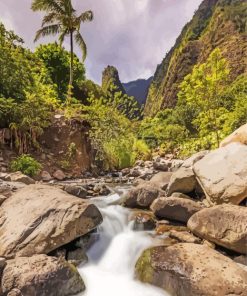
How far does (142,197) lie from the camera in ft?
24.3

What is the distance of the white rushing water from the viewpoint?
15.0 ft

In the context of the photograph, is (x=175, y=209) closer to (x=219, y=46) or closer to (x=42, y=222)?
(x=42, y=222)

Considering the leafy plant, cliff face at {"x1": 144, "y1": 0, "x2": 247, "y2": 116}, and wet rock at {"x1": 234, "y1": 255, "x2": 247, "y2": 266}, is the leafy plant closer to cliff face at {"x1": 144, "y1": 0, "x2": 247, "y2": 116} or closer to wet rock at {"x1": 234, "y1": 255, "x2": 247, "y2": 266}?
wet rock at {"x1": 234, "y1": 255, "x2": 247, "y2": 266}

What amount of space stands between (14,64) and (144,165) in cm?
795

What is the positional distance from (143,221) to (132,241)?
0.66 meters

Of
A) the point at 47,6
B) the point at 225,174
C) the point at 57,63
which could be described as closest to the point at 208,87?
the point at 225,174

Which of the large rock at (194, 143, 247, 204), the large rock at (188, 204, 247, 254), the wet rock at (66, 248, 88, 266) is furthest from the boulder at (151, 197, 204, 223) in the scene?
the wet rock at (66, 248, 88, 266)

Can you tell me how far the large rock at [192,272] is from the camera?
4.04 m

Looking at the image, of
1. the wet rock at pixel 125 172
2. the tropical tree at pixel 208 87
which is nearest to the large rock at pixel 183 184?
the tropical tree at pixel 208 87

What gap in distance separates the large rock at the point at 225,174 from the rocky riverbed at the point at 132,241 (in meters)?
0.02

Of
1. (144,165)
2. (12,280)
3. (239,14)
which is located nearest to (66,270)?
(12,280)

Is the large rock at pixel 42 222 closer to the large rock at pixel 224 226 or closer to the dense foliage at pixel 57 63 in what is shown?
the large rock at pixel 224 226

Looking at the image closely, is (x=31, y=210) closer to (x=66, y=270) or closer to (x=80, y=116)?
(x=66, y=270)

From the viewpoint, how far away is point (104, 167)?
13711 millimetres
